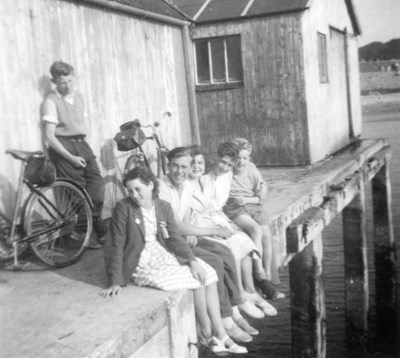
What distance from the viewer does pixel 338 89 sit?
14.1m

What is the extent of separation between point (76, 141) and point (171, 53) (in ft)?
11.6

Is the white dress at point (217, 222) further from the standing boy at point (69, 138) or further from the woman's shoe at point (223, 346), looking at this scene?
the standing boy at point (69, 138)

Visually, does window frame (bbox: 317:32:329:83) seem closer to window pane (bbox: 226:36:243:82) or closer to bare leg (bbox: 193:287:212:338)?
window pane (bbox: 226:36:243:82)

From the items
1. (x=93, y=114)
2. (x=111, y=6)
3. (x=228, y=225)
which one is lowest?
(x=228, y=225)

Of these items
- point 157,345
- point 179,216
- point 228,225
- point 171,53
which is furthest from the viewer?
point 171,53

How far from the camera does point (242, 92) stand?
1167 cm

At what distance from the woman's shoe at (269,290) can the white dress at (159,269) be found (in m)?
1.13

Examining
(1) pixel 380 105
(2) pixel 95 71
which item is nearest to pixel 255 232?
(2) pixel 95 71

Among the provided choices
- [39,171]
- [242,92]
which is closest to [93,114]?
[39,171]

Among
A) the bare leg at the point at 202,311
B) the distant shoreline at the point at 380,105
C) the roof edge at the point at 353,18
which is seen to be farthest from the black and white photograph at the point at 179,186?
the distant shoreline at the point at 380,105

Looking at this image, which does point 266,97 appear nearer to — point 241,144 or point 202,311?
point 241,144

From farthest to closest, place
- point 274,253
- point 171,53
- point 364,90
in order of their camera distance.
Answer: point 364,90 < point 171,53 < point 274,253

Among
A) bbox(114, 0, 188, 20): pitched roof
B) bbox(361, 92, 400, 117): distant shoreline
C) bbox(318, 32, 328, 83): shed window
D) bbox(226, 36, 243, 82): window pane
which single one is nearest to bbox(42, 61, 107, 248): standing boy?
bbox(114, 0, 188, 20): pitched roof

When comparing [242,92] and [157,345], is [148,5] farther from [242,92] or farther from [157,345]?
[157,345]
